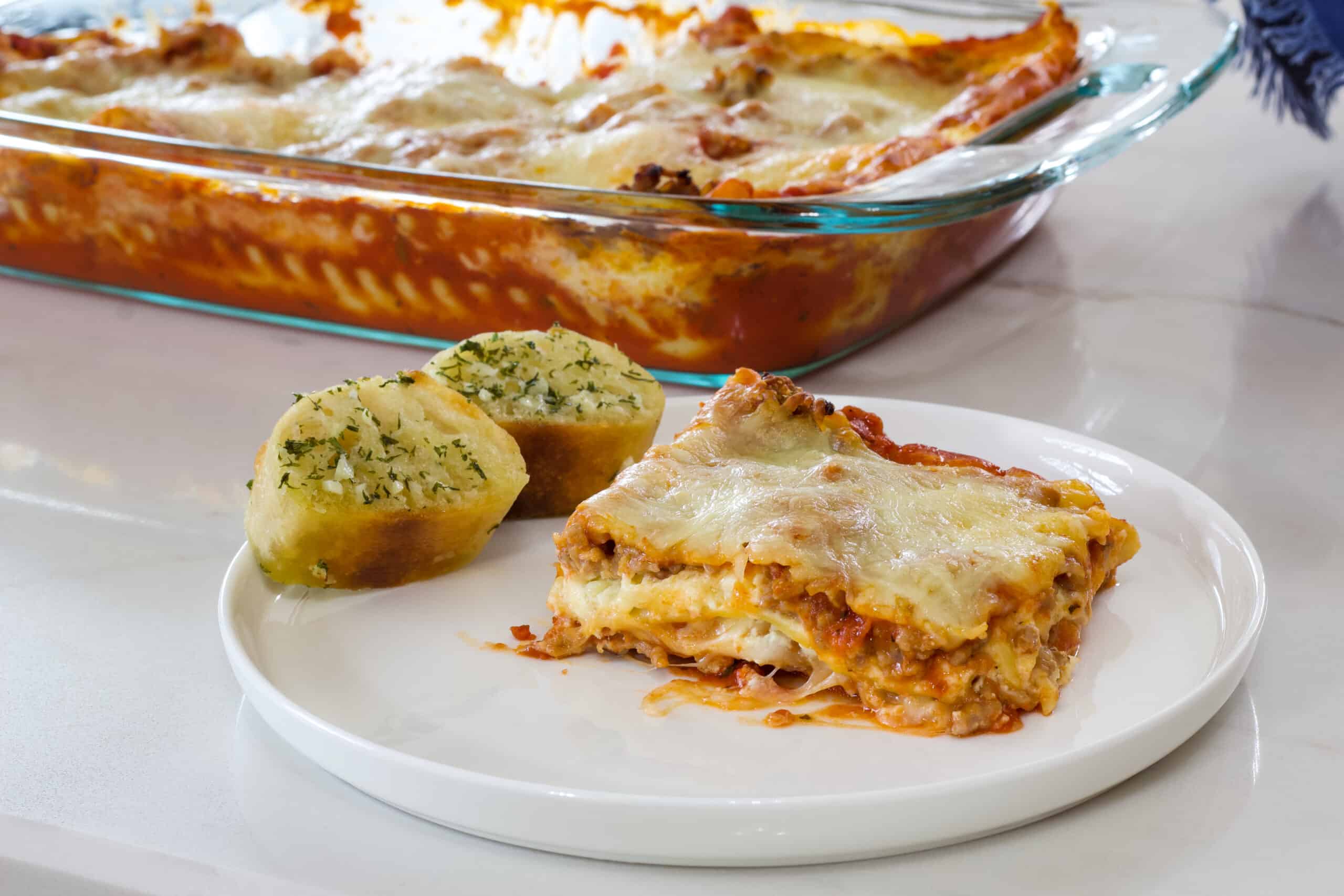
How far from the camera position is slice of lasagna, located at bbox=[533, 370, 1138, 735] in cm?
101

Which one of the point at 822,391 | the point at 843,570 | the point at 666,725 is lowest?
the point at 822,391

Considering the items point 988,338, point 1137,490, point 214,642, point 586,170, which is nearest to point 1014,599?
point 1137,490

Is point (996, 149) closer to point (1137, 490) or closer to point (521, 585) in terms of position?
point (1137, 490)

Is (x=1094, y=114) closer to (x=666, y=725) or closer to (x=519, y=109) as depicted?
(x=519, y=109)

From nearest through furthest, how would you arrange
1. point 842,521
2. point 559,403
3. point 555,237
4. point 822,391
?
point 842,521, point 559,403, point 555,237, point 822,391

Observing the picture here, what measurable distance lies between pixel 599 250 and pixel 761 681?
737 mm

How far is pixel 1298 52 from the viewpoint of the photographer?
2461mm

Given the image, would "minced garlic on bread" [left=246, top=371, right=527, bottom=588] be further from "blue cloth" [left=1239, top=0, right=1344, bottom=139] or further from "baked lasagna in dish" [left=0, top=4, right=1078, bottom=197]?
"blue cloth" [left=1239, top=0, right=1344, bottom=139]

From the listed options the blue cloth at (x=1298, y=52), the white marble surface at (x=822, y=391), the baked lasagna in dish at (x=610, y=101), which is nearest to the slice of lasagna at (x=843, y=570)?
the white marble surface at (x=822, y=391)

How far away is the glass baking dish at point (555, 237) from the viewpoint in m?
1.61

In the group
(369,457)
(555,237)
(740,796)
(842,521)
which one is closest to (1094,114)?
(555,237)

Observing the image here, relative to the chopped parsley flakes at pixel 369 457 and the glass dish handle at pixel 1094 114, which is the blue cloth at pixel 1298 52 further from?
the chopped parsley flakes at pixel 369 457

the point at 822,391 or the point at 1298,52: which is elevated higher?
the point at 1298,52

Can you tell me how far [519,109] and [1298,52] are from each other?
4.55 feet
